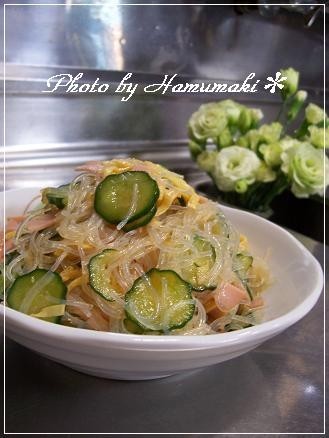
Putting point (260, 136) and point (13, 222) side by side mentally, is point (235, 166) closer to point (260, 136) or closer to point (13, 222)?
point (260, 136)

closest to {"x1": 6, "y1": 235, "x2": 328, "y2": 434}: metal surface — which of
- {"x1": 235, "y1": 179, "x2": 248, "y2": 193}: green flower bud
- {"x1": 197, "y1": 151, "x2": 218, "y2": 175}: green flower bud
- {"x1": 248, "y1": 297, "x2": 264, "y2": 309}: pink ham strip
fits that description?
{"x1": 248, "y1": 297, "x2": 264, "y2": 309}: pink ham strip

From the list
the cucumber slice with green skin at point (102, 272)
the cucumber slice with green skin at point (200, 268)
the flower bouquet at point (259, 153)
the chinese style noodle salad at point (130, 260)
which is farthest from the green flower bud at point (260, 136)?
the cucumber slice with green skin at point (102, 272)

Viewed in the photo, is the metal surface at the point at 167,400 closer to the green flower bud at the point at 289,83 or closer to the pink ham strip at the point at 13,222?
the pink ham strip at the point at 13,222

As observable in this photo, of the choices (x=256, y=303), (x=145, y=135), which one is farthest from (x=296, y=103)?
(x=256, y=303)

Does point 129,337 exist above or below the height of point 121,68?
above

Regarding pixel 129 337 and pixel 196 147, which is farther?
pixel 196 147

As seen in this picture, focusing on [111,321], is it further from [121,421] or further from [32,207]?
[32,207]

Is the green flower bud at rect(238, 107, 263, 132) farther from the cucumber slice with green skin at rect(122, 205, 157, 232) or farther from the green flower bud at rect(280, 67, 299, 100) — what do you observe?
the cucumber slice with green skin at rect(122, 205, 157, 232)
